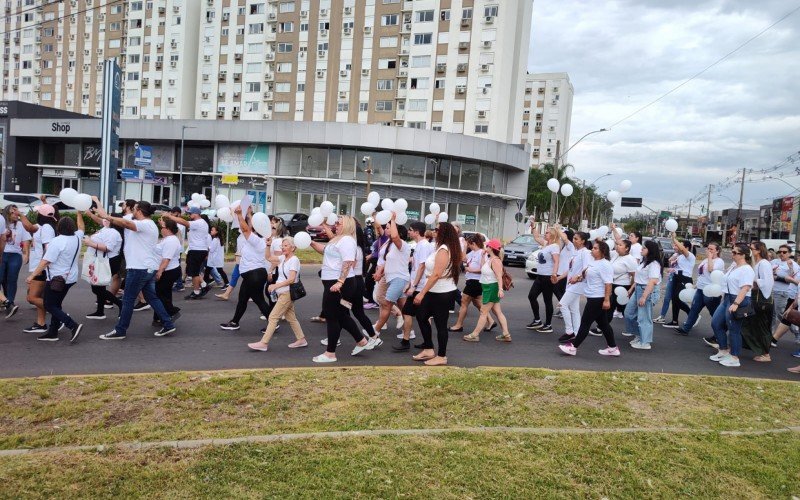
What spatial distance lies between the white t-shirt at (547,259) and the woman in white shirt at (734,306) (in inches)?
93.4

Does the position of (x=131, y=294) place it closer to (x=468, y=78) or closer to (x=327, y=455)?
(x=327, y=455)

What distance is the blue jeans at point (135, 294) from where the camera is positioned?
6.89 m

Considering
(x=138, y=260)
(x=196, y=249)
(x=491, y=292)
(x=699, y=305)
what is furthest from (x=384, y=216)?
(x=699, y=305)

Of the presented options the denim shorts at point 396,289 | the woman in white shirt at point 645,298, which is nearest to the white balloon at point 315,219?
the denim shorts at point 396,289

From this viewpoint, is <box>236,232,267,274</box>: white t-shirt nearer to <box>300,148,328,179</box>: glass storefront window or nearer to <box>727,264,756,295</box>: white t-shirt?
<box>727,264,756,295</box>: white t-shirt

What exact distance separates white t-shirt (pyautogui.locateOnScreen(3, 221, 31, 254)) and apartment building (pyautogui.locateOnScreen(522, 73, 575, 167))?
8465 cm

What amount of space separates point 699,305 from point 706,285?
846mm

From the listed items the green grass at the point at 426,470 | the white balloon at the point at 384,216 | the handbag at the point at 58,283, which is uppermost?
the white balloon at the point at 384,216

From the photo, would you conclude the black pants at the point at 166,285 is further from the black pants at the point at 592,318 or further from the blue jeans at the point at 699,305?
the blue jeans at the point at 699,305

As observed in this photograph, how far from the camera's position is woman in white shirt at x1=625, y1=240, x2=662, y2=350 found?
26.9ft

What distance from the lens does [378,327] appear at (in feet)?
25.4

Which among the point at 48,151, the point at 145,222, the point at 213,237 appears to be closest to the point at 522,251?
the point at 213,237

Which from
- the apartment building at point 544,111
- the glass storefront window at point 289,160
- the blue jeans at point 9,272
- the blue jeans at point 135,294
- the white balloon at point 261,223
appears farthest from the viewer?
the apartment building at point 544,111

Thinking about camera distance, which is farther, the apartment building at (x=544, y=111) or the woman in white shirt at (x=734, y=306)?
the apartment building at (x=544, y=111)
